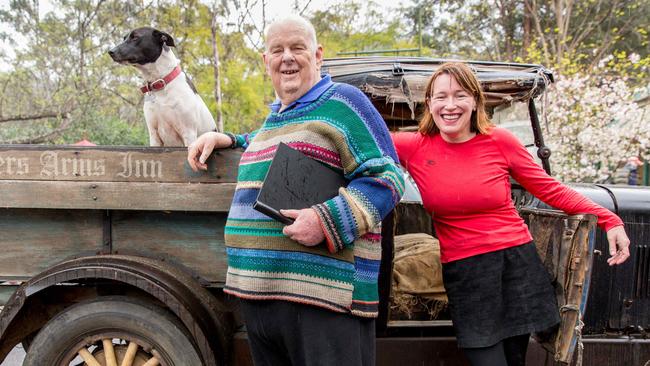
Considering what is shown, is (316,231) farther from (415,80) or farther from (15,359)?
(15,359)

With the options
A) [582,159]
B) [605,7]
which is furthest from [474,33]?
[582,159]

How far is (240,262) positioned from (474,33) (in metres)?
17.8

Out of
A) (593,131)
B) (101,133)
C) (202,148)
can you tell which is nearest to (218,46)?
(101,133)

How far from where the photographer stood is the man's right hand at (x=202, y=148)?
2.24m

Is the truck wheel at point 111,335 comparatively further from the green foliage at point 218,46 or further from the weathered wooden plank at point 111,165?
the green foliage at point 218,46

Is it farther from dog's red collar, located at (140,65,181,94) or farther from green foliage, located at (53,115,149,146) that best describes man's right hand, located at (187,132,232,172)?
green foliage, located at (53,115,149,146)

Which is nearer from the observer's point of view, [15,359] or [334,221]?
[334,221]

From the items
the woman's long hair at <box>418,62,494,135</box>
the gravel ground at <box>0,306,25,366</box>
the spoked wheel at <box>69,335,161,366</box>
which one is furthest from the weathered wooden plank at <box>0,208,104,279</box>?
the gravel ground at <box>0,306,25,366</box>

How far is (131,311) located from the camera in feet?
7.70

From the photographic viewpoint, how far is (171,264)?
254cm

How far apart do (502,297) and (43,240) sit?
7.40 feet

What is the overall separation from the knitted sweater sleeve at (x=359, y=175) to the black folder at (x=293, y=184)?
0.22 feet

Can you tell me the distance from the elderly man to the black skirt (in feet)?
2.18

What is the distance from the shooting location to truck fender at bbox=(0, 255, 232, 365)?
2287 millimetres
